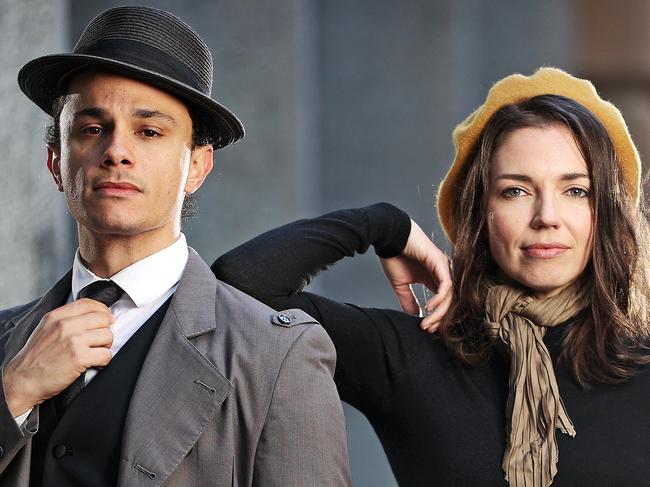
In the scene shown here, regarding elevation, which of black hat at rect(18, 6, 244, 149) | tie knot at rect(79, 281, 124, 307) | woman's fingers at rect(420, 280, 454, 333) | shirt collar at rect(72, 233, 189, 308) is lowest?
woman's fingers at rect(420, 280, 454, 333)

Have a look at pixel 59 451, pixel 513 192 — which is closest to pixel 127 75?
pixel 59 451

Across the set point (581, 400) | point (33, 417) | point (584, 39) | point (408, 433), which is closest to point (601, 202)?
point (581, 400)

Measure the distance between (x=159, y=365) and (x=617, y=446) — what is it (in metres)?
1.16

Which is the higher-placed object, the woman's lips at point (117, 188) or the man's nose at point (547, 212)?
the woman's lips at point (117, 188)

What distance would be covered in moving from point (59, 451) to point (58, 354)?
206mm

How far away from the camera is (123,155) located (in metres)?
2.70

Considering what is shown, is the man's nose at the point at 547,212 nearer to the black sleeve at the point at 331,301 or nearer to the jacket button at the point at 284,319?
the black sleeve at the point at 331,301

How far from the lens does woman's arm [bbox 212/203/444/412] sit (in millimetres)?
3268

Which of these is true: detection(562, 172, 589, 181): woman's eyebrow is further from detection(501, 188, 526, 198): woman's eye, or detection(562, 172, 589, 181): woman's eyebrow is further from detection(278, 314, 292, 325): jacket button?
detection(278, 314, 292, 325): jacket button

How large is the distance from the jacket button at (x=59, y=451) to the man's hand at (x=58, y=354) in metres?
0.11

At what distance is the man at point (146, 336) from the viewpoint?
2592mm

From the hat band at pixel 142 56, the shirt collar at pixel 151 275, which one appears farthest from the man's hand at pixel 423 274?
the hat band at pixel 142 56

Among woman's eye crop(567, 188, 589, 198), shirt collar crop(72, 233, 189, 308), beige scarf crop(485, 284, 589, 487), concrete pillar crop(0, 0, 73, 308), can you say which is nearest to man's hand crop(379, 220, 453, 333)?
beige scarf crop(485, 284, 589, 487)

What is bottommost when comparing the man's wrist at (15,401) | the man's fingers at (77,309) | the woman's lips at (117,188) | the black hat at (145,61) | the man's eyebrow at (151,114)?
the man's wrist at (15,401)
